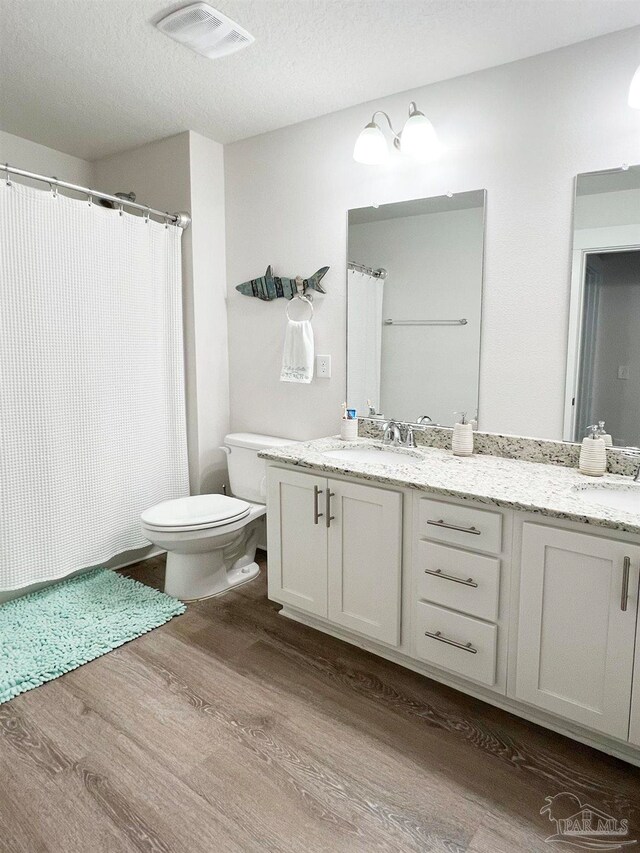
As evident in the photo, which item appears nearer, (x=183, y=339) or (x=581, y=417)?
(x=581, y=417)

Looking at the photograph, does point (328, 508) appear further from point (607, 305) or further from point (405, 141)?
point (405, 141)

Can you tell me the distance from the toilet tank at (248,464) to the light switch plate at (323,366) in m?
0.38

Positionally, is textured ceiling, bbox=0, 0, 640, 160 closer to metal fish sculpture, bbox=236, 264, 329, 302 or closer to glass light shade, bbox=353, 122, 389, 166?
glass light shade, bbox=353, 122, 389, 166

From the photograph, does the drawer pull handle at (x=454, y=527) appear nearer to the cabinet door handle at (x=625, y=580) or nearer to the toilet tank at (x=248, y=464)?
the cabinet door handle at (x=625, y=580)

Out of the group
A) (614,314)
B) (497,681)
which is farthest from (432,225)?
(497,681)

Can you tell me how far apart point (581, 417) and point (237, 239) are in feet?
6.71

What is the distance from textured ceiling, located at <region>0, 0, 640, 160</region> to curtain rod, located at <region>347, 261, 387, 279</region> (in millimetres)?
712

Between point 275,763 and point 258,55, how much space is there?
96.8 inches

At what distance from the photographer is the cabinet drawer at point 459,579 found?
5.67 ft

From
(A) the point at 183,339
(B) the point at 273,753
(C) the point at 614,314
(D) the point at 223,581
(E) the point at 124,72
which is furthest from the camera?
(A) the point at 183,339

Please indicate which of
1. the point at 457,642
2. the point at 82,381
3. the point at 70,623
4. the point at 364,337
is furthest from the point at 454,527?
the point at 82,381

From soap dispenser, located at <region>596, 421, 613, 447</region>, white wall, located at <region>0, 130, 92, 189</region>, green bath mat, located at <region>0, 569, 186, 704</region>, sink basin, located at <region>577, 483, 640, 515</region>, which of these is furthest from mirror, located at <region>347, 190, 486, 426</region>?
white wall, located at <region>0, 130, 92, 189</region>

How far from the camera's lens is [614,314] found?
1.94 meters

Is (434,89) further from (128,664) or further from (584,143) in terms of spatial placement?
(128,664)
